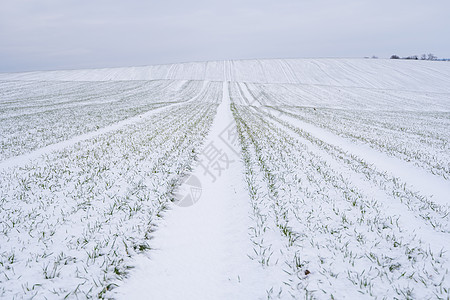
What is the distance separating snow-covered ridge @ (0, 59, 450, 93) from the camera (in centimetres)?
6894

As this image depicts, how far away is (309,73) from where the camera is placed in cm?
7869

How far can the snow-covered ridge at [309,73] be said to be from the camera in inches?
2714

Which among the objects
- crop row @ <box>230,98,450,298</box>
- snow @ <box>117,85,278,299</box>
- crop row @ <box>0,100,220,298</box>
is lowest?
snow @ <box>117,85,278,299</box>

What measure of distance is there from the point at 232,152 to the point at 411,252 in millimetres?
8765

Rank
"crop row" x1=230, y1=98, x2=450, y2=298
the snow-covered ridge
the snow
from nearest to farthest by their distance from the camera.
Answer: "crop row" x1=230, y1=98, x2=450, y2=298 < the snow < the snow-covered ridge

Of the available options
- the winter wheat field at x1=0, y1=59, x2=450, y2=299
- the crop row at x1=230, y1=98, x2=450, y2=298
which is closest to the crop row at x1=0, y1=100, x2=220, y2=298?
the winter wheat field at x1=0, y1=59, x2=450, y2=299

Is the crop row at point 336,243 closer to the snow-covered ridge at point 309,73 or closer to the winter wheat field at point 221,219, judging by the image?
the winter wheat field at point 221,219

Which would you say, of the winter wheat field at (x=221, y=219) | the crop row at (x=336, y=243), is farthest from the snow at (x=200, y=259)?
the crop row at (x=336, y=243)

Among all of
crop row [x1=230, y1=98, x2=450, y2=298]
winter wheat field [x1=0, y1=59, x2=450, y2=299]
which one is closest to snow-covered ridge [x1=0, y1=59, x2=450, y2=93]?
winter wheat field [x1=0, y1=59, x2=450, y2=299]

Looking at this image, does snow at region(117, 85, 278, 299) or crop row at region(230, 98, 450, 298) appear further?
snow at region(117, 85, 278, 299)

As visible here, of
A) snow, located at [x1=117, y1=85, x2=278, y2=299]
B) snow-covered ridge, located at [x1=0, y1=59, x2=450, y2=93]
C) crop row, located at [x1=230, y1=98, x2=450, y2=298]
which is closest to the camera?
crop row, located at [x1=230, y1=98, x2=450, y2=298]

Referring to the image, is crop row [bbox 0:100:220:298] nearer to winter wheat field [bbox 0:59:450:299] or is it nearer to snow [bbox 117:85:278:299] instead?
winter wheat field [bbox 0:59:450:299]

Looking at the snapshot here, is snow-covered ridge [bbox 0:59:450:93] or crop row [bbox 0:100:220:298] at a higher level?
snow-covered ridge [bbox 0:59:450:93]

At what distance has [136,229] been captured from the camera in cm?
520
